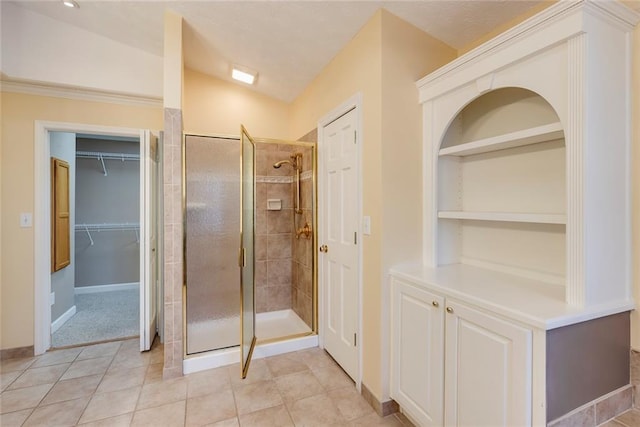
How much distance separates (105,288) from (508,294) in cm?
549

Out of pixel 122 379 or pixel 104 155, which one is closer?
pixel 122 379

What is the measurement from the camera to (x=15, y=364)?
8.18 feet

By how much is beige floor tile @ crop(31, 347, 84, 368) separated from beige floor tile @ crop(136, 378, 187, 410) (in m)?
1.00

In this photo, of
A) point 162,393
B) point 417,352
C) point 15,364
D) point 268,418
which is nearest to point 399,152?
point 417,352

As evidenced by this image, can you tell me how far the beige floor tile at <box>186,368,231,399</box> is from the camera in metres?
2.14

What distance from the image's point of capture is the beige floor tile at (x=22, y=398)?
1.97 m

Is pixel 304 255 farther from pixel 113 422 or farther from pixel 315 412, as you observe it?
pixel 113 422

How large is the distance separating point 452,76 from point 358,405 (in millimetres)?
2170

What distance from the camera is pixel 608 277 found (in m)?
1.25

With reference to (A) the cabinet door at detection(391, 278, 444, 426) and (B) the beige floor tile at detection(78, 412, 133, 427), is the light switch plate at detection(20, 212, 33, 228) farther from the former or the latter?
(A) the cabinet door at detection(391, 278, 444, 426)

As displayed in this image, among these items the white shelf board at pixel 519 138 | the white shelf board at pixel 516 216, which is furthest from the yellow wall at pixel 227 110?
the white shelf board at pixel 516 216

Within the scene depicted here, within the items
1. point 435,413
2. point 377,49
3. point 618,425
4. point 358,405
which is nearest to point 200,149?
point 377,49

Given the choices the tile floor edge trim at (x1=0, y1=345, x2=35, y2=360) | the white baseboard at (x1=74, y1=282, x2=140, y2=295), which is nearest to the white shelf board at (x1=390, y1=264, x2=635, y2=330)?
the tile floor edge trim at (x1=0, y1=345, x2=35, y2=360)

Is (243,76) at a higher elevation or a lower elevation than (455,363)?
higher
